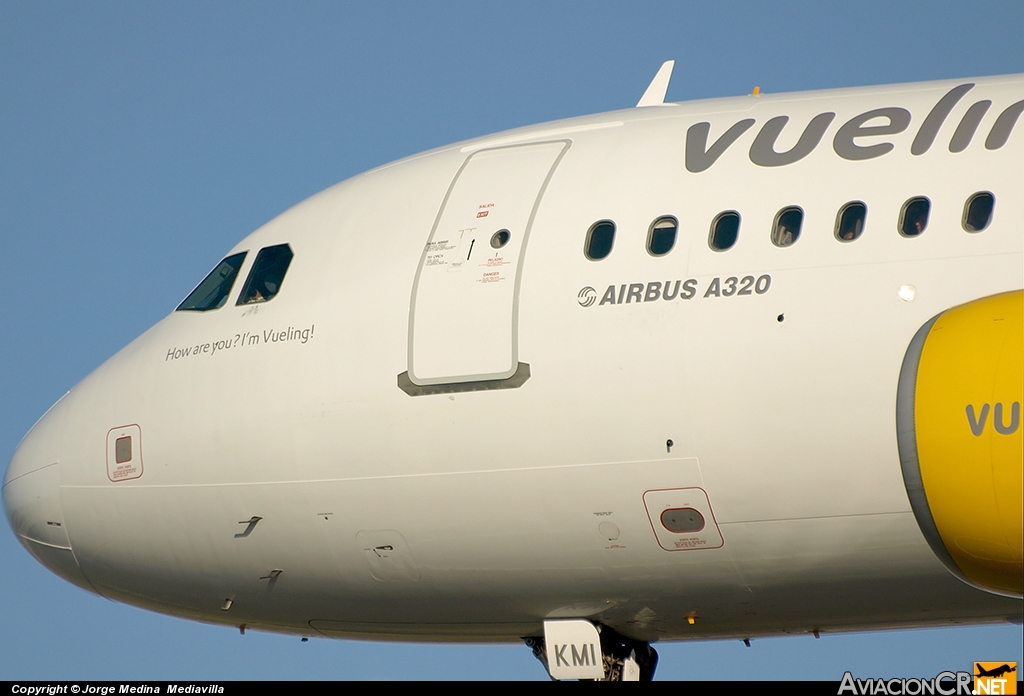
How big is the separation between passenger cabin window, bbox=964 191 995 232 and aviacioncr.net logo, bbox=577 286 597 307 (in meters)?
2.65

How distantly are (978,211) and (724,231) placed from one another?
1764 mm

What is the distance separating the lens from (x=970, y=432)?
8.80 meters

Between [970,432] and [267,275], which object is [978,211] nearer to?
[970,432]

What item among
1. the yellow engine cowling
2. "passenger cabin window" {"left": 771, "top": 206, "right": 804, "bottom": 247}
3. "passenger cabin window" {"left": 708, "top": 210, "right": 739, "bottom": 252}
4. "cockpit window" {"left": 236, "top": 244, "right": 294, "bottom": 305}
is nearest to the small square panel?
"cockpit window" {"left": 236, "top": 244, "right": 294, "bottom": 305}

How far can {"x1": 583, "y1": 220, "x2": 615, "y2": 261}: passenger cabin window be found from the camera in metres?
10.5

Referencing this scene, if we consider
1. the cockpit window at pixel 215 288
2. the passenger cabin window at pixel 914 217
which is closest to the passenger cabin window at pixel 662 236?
the passenger cabin window at pixel 914 217

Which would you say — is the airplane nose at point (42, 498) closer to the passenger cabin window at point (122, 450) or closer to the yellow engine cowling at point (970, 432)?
the passenger cabin window at point (122, 450)

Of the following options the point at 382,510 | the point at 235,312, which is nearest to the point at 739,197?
the point at 382,510

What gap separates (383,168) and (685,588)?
15.7 ft

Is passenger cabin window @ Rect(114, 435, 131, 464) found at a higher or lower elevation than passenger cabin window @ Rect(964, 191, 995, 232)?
lower

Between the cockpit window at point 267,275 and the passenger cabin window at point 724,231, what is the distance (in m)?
4.02

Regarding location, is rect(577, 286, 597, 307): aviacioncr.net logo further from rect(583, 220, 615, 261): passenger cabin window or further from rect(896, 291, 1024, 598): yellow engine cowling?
rect(896, 291, 1024, 598): yellow engine cowling

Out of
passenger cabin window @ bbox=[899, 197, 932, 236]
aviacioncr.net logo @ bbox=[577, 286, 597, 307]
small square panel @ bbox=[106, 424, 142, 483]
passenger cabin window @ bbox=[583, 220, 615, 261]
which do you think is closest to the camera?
passenger cabin window @ bbox=[899, 197, 932, 236]

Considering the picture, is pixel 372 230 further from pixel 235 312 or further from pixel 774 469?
pixel 774 469
